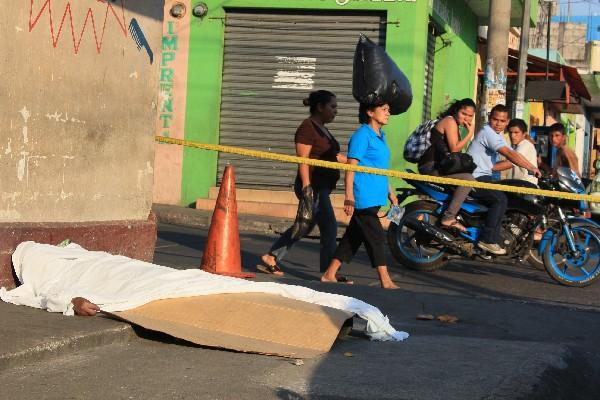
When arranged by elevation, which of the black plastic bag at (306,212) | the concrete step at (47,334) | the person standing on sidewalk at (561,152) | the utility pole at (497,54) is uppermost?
the utility pole at (497,54)

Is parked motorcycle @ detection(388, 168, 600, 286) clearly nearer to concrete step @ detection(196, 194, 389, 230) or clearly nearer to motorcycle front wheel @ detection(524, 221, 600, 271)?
motorcycle front wheel @ detection(524, 221, 600, 271)

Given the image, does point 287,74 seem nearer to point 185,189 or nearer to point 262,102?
point 262,102

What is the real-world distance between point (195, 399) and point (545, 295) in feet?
19.1

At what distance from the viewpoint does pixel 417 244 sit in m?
11.3

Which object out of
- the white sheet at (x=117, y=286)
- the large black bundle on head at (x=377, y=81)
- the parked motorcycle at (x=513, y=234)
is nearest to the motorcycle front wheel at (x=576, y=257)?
the parked motorcycle at (x=513, y=234)

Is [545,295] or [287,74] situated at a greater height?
[287,74]

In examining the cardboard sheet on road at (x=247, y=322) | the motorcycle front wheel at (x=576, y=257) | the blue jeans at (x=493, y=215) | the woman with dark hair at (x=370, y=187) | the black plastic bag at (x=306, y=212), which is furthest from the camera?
the blue jeans at (x=493, y=215)

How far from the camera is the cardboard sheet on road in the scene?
5.66 metres

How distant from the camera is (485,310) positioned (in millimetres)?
7895

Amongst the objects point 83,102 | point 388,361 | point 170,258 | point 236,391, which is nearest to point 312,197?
point 170,258

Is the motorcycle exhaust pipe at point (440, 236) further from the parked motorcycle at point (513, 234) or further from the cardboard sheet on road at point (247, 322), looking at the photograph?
the cardboard sheet on road at point (247, 322)

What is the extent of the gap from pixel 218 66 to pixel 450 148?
838 centimetres

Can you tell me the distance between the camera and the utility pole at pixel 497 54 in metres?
15.2

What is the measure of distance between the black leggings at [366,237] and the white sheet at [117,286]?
2.51m
